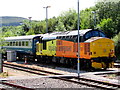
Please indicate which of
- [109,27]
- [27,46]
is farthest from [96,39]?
[109,27]

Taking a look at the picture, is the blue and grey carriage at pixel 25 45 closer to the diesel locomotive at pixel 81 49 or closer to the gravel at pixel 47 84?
the diesel locomotive at pixel 81 49

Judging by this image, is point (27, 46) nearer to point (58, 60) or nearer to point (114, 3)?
point (58, 60)

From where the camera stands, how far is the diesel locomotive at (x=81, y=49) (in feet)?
55.9

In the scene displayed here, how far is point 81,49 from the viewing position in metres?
17.7

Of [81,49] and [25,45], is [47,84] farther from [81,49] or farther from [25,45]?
[25,45]

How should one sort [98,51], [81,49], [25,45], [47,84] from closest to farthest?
[47,84], [98,51], [81,49], [25,45]

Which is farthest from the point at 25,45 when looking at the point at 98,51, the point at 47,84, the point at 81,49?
the point at 47,84

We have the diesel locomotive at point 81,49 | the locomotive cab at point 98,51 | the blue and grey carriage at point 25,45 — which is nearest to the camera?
the locomotive cab at point 98,51

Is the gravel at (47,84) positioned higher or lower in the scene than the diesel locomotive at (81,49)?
lower

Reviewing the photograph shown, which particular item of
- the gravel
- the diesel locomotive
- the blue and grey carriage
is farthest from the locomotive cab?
the blue and grey carriage

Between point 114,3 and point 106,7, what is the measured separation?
6.59 feet

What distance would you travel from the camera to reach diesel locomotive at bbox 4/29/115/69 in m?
17.0

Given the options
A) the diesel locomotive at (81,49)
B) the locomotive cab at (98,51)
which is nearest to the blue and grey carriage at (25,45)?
the diesel locomotive at (81,49)

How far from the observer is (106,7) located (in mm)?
39469
